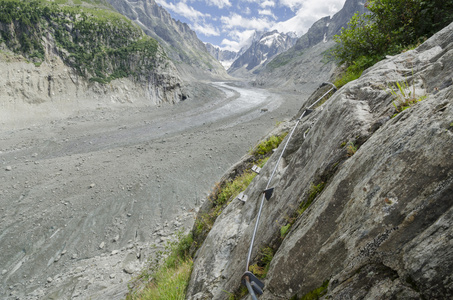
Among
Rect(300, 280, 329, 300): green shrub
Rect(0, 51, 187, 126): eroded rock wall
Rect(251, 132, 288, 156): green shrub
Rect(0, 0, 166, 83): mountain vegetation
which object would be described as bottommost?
Rect(300, 280, 329, 300): green shrub

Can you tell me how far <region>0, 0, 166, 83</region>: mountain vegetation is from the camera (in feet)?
119

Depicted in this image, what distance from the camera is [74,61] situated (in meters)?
40.7

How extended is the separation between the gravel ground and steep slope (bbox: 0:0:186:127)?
9.23 metres

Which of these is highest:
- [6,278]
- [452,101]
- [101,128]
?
[101,128]

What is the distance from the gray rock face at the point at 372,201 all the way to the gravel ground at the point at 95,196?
798 centimetres

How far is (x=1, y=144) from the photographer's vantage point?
22.5 meters

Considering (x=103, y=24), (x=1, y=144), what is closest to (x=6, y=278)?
(x=1, y=144)

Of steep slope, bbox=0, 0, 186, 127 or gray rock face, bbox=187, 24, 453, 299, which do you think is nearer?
gray rock face, bbox=187, 24, 453, 299

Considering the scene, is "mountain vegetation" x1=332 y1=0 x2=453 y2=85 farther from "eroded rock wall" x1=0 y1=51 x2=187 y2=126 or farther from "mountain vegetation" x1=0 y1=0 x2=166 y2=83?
"mountain vegetation" x1=0 y1=0 x2=166 y2=83

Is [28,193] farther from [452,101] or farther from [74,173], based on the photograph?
[452,101]

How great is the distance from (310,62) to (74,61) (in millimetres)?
Answer: 101363

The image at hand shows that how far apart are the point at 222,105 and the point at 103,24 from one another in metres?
34.0

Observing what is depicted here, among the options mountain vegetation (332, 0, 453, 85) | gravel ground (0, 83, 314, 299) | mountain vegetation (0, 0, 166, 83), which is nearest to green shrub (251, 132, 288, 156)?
mountain vegetation (332, 0, 453, 85)

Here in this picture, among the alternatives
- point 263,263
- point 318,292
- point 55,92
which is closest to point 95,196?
point 263,263
